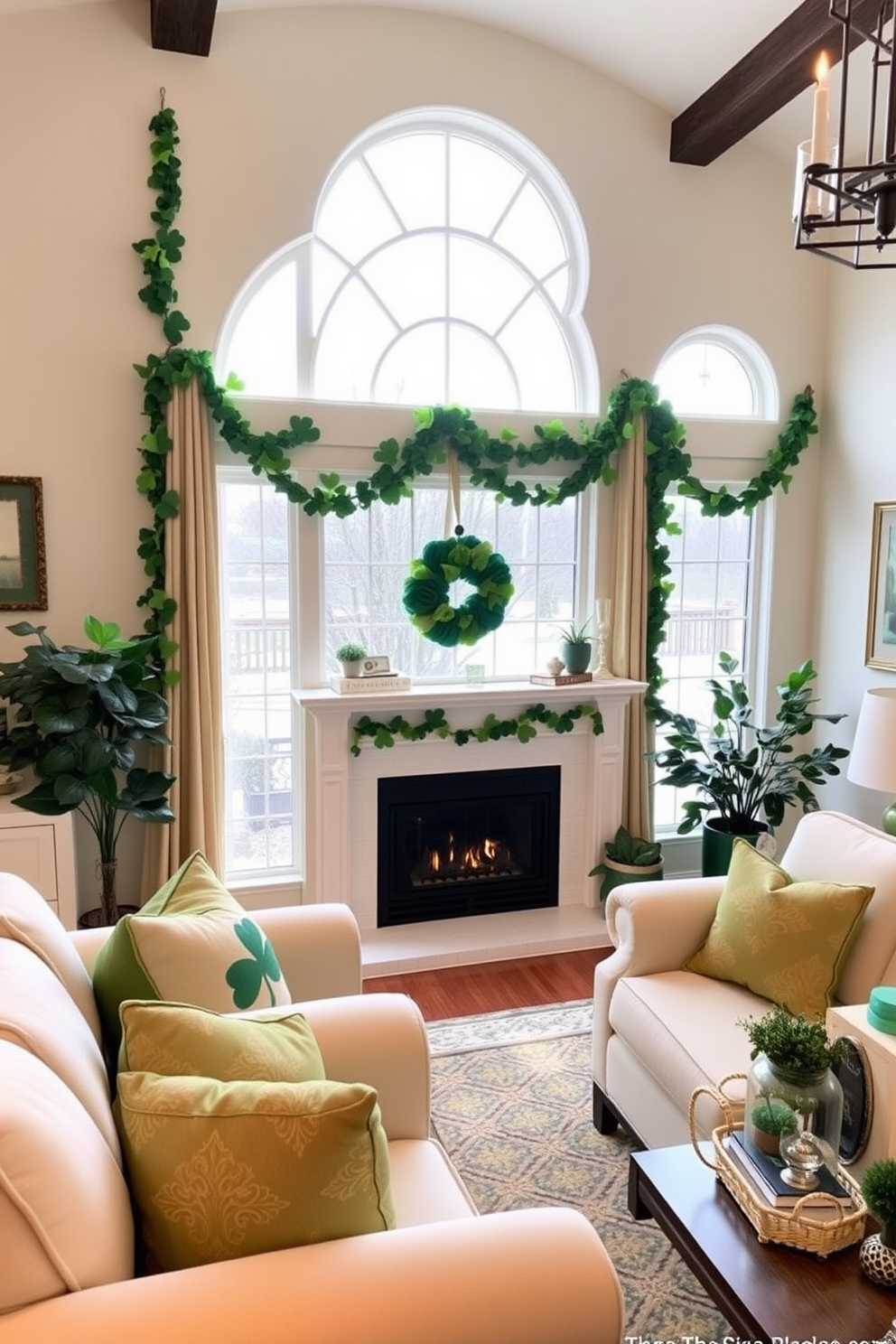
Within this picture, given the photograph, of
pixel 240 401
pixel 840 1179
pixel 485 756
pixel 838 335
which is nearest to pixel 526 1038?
pixel 485 756

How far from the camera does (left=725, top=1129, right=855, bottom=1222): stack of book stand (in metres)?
1.69

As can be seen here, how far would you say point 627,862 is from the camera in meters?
4.28

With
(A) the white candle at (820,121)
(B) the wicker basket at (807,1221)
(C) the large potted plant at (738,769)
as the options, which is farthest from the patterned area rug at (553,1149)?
(A) the white candle at (820,121)

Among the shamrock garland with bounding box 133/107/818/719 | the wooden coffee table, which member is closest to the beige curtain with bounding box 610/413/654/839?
the shamrock garland with bounding box 133/107/818/719

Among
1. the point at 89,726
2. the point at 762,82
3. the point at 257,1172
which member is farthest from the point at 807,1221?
the point at 762,82

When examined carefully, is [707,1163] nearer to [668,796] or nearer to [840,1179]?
[840,1179]

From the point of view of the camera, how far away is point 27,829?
127 inches

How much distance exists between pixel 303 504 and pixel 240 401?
47cm

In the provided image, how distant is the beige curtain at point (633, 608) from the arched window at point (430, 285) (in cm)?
36

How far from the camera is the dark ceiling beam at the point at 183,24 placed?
130 inches

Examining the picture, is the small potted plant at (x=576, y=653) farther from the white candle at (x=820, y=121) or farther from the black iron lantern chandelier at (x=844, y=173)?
the white candle at (x=820, y=121)

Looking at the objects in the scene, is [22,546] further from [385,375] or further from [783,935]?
[783,935]

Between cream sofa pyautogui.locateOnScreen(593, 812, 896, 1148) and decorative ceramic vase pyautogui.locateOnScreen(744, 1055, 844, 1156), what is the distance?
25 cm

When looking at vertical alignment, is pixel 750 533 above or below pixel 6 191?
below
